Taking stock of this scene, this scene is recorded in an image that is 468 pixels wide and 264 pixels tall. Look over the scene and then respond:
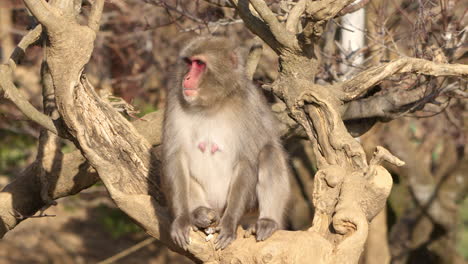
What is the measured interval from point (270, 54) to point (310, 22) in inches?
119

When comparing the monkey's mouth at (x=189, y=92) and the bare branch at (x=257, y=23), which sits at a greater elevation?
the bare branch at (x=257, y=23)

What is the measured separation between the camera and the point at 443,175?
305 inches

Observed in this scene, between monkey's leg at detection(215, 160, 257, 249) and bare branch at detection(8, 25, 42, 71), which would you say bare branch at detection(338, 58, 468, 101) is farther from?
bare branch at detection(8, 25, 42, 71)

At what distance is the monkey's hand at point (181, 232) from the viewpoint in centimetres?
327

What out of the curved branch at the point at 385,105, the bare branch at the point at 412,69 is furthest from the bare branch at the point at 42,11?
the curved branch at the point at 385,105

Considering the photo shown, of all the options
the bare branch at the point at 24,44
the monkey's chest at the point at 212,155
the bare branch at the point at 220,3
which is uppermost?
the bare branch at the point at 220,3

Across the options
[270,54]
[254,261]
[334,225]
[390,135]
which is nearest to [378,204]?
[334,225]

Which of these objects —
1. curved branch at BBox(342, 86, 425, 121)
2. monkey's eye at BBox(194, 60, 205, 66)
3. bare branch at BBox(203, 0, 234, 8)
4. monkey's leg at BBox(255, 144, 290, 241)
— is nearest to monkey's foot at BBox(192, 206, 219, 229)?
monkey's leg at BBox(255, 144, 290, 241)

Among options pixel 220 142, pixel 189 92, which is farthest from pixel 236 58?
pixel 220 142

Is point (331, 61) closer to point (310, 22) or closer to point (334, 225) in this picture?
point (310, 22)

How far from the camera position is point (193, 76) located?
3676mm

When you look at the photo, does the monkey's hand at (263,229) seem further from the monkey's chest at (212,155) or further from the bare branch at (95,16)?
the bare branch at (95,16)

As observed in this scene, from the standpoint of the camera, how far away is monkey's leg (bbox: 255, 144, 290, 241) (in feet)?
12.1

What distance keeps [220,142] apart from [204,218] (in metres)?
0.58
